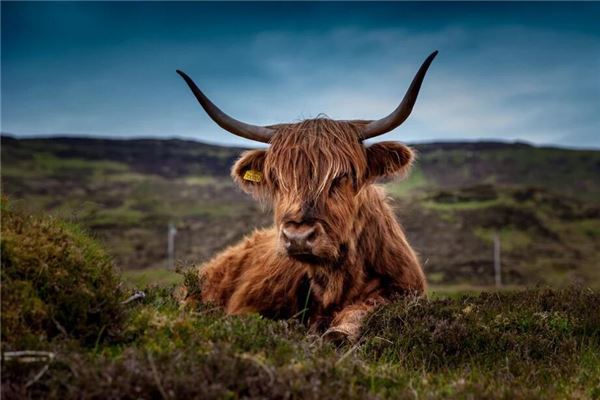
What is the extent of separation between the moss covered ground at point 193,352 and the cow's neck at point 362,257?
4.07 ft

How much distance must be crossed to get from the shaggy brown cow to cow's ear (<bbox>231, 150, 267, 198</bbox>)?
0.01 m

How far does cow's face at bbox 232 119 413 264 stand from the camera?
564 cm

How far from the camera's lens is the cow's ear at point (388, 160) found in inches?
259

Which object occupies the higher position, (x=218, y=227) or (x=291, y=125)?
(x=291, y=125)

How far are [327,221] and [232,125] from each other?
1475mm

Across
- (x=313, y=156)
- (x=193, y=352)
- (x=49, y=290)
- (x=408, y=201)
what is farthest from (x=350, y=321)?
(x=408, y=201)

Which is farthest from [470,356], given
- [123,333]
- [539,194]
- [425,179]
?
[425,179]

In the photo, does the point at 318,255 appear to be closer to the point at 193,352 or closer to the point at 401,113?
the point at 401,113

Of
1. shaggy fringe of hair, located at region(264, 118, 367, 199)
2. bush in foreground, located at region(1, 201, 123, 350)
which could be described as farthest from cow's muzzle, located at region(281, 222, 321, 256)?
bush in foreground, located at region(1, 201, 123, 350)

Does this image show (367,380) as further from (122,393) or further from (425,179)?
(425,179)

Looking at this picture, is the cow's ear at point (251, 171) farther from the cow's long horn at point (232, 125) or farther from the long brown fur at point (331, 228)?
the cow's long horn at point (232, 125)

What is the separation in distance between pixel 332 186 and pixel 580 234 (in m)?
55.8

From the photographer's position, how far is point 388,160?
21.6 ft

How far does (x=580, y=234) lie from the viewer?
56.5m
